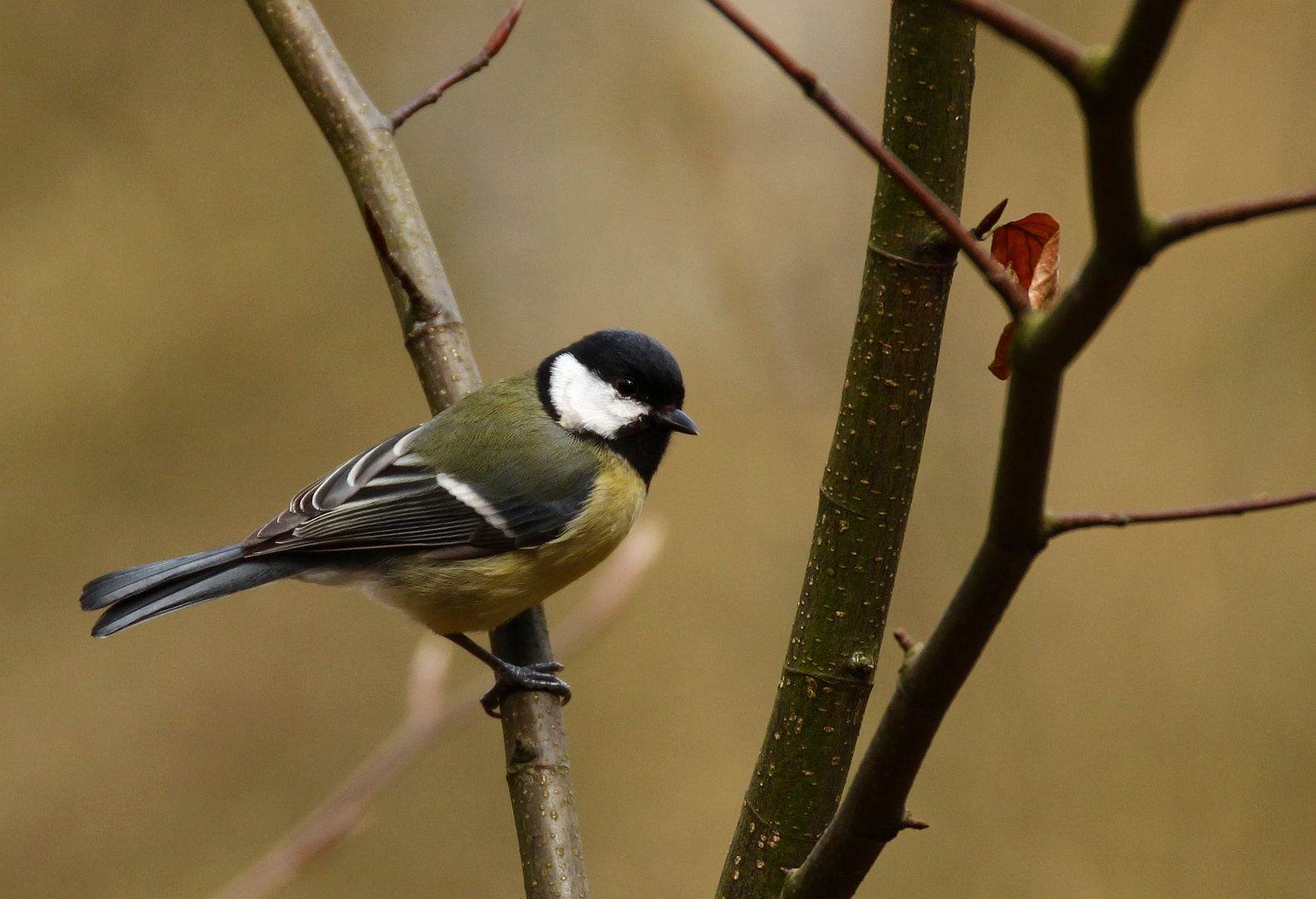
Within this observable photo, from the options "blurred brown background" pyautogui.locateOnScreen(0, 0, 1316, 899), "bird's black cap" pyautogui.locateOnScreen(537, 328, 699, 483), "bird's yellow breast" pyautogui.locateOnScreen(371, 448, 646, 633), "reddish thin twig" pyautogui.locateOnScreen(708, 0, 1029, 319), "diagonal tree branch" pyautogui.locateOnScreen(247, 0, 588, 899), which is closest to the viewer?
"reddish thin twig" pyautogui.locateOnScreen(708, 0, 1029, 319)

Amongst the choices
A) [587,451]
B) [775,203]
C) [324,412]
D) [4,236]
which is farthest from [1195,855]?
[4,236]

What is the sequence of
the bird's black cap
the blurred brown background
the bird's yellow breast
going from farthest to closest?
the blurred brown background → the bird's black cap → the bird's yellow breast

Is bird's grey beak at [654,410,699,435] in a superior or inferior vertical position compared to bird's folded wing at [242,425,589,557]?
superior

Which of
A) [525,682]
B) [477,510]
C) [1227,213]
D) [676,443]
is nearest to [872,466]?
[1227,213]

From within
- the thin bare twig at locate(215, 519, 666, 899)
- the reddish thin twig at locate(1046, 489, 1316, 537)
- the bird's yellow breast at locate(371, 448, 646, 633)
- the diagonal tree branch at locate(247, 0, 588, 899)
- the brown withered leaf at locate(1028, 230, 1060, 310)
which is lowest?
the thin bare twig at locate(215, 519, 666, 899)

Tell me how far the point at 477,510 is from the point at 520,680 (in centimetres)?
46

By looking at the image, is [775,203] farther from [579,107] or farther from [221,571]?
[221,571]

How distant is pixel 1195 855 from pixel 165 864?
9.34 ft

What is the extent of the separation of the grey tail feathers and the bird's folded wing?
0.07 m

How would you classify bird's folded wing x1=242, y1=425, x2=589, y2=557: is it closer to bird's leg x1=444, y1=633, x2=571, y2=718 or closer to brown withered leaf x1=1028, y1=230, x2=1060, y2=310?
bird's leg x1=444, y1=633, x2=571, y2=718

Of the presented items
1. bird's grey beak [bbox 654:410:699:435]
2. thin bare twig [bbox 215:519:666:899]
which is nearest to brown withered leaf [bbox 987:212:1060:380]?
thin bare twig [bbox 215:519:666:899]

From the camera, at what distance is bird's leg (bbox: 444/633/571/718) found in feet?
5.75

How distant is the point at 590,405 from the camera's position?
90.4 inches

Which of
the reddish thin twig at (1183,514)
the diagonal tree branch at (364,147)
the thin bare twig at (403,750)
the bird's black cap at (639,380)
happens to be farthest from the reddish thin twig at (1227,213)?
the bird's black cap at (639,380)
